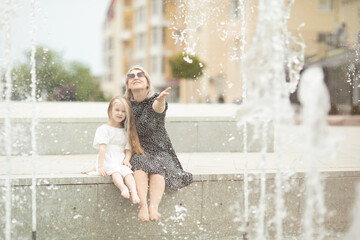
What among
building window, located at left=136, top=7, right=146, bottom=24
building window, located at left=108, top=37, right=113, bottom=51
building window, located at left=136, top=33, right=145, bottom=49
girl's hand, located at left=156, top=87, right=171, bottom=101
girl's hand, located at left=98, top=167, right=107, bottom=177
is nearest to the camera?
girl's hand, located at left=156, top=87, right=171, bottom=101

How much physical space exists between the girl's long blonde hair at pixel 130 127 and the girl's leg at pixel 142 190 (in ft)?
0.86

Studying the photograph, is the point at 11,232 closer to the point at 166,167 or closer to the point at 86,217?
the point at 86,217

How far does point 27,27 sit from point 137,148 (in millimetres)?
1638

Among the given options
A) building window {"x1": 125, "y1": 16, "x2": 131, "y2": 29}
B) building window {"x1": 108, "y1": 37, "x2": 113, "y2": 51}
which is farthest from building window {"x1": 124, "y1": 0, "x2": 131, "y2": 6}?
building window {"x1": 108, "y1": 37, "x2": 113, "y2": 51}

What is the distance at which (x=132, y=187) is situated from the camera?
3844 mm

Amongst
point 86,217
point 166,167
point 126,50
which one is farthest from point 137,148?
point 126,50

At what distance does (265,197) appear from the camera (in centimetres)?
421

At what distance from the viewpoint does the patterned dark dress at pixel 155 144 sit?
13.3 feet

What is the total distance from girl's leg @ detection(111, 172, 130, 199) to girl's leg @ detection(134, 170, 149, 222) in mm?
115

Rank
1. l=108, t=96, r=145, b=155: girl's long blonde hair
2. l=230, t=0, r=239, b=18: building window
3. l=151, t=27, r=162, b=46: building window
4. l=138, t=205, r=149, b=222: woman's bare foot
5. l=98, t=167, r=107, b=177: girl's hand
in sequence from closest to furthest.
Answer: l=138, t=205, r=149, b=222: woman's bare foot < l=98, t=167, r=107, b=177: girl's hand < l=108, t=96, r=145, b=155: girl's long blonde hair < l=230, t=0, r=239, b=18: building window < l=151, t=27, r=162, b=46: building window

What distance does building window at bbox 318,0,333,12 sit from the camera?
25.6 m

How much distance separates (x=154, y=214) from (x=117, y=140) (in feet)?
2.58

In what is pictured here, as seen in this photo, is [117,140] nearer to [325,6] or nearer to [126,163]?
[126,163]

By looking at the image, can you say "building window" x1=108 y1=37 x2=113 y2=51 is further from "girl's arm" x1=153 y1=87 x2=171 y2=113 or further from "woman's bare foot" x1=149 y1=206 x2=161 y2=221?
"woman's bare foot" x1=149 y1=206 x2=161 y2=221
